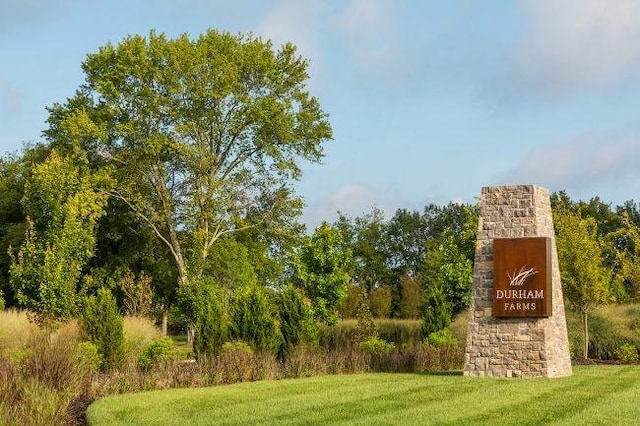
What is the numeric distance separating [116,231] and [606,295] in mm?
20991

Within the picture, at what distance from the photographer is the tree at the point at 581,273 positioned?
22.6 meters

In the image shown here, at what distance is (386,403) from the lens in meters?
12.4

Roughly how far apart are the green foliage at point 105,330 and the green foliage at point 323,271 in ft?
40.4

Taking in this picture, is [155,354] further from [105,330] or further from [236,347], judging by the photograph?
[105,330]

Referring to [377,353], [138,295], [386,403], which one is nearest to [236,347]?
[377,353]

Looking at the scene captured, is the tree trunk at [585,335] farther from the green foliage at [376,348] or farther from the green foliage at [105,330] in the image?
the green foliage at [105,330]

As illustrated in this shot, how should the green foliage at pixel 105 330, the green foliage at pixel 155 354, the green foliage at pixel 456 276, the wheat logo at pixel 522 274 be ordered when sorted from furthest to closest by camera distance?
the green foliage at pixel 456 276 → the green foliage at pixel 105 330 → the green foliage at pixel 155 354 → the wheat logo at pixel 522 274

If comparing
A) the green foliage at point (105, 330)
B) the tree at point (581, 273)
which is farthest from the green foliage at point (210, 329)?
→ the tree at point (581, 273)

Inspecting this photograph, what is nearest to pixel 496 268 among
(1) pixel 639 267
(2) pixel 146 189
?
(1) pixel 639 267

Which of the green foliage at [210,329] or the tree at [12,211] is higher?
the tree at [12,211]

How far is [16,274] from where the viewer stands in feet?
70.1

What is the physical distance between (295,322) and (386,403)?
29.5 ft

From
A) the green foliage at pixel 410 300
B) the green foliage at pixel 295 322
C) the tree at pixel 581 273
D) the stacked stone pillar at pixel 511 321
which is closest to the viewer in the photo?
the stacked stone pillar at pixel 511 321

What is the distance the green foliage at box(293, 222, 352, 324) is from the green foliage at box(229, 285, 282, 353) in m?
10.3
